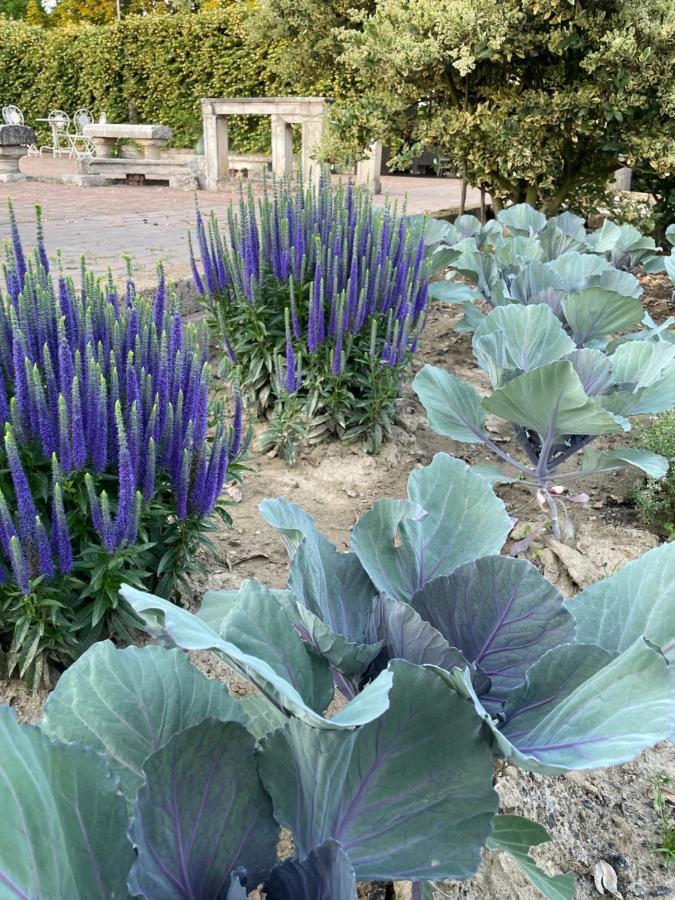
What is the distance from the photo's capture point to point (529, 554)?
9.31 feet

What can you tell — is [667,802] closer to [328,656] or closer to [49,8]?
[328,656]

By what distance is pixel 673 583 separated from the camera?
1218mm

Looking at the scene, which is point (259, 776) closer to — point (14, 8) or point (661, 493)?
point (661, 493)

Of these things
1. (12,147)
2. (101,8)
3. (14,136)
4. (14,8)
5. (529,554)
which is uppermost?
(14,8)

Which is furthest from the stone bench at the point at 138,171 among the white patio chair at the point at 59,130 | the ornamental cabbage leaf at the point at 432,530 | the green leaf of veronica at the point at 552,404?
the ornamental cabbage leaf at the point at 432,530

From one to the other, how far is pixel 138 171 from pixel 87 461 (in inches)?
531

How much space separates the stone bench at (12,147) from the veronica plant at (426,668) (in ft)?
43.8

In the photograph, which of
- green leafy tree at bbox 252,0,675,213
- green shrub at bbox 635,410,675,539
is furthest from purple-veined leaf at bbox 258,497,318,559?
green leafy tree at bbox 252,0,675,213

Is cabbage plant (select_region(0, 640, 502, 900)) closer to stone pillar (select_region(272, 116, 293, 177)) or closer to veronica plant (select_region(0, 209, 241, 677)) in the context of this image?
veronica plant (select_region(0, 209, 241, 677))

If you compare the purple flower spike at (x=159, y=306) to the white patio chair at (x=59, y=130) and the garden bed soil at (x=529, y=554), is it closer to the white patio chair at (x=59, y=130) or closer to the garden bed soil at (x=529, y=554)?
the garden bed soil at (x=529, y=554)

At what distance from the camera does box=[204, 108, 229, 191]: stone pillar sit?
509 inches

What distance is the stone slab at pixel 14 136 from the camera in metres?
12.4

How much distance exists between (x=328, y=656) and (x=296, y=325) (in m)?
2.14

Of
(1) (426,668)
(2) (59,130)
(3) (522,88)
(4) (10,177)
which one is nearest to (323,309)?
(1) (426,668)
